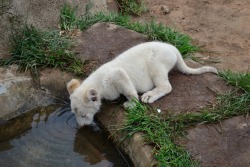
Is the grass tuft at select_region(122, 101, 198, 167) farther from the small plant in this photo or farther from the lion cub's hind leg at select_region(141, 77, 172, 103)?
the small plant

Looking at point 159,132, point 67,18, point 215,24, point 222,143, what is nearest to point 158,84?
point 159,132

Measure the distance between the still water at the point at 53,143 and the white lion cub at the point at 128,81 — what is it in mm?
296

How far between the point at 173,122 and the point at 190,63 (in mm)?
1822

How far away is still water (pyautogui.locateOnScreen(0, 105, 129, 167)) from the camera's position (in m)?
6.46

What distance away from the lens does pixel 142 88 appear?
7047mm

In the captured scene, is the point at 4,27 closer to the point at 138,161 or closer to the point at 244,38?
the point at 138,161

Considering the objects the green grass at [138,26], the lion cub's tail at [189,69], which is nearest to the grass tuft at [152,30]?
the green grass at [138,26]

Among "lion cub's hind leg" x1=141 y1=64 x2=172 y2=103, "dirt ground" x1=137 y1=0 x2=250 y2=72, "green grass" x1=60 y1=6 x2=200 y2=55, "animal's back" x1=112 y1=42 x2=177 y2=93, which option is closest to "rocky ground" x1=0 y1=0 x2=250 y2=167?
"dirt ground" x1=137 y1=0 x2=250 y2=72

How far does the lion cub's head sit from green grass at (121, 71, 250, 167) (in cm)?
52

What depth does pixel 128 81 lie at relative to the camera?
6742mm

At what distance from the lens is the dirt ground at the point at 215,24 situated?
8820 millimetres

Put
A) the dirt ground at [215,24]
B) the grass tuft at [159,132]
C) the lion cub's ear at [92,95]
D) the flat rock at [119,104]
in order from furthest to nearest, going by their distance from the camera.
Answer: the dirt ground at [215,24], the lion cub's ear at [92,95], the flat rock at [119,104], the grass tuft at [159,132]

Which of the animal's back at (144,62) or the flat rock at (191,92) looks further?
the animal's back at (144,62)

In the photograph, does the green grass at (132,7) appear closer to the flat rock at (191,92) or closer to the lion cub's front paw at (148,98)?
the flat rock at (191,92)
